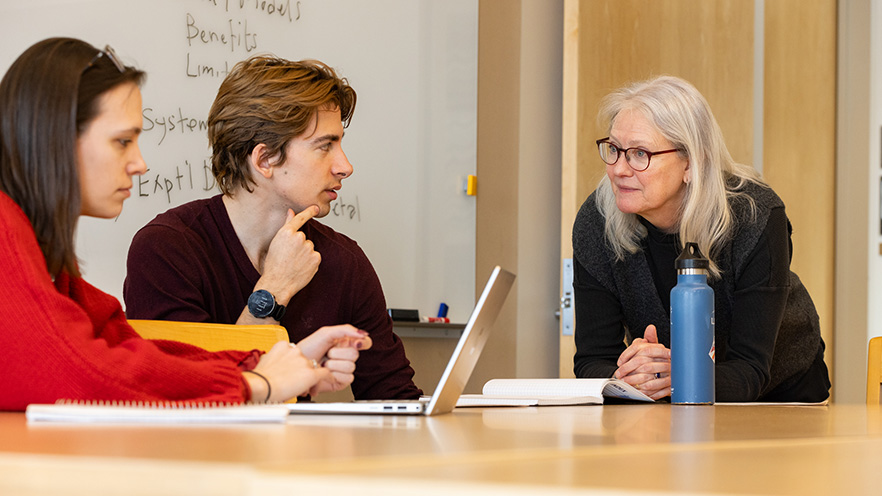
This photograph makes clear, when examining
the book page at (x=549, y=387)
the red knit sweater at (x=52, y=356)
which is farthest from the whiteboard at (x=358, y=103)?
the red knit sweater at (x=52, y=356)

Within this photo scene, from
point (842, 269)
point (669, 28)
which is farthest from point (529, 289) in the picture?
point (842, 269)

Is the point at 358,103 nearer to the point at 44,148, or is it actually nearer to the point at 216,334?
the point at 216,334

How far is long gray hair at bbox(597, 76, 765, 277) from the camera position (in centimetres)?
173

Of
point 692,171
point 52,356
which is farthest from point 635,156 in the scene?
point 52,356

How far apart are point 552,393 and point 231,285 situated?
2.27 feet

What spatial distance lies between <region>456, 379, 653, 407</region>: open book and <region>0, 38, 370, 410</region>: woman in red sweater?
20 cm

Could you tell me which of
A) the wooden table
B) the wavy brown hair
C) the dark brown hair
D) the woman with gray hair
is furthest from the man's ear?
the wooden table

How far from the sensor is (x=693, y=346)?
A: 1269 millimetres

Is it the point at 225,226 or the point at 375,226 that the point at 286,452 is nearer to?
the point at 225,226

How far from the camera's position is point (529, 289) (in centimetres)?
305

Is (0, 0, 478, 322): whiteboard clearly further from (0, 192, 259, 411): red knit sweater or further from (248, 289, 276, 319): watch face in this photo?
(0, 192, 259, 411): red knit sweater

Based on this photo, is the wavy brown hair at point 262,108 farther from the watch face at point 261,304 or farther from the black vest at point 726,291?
the black vest at point 726,291

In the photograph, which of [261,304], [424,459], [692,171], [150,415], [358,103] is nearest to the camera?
[424,459]

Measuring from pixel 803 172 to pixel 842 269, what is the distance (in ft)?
1.50
